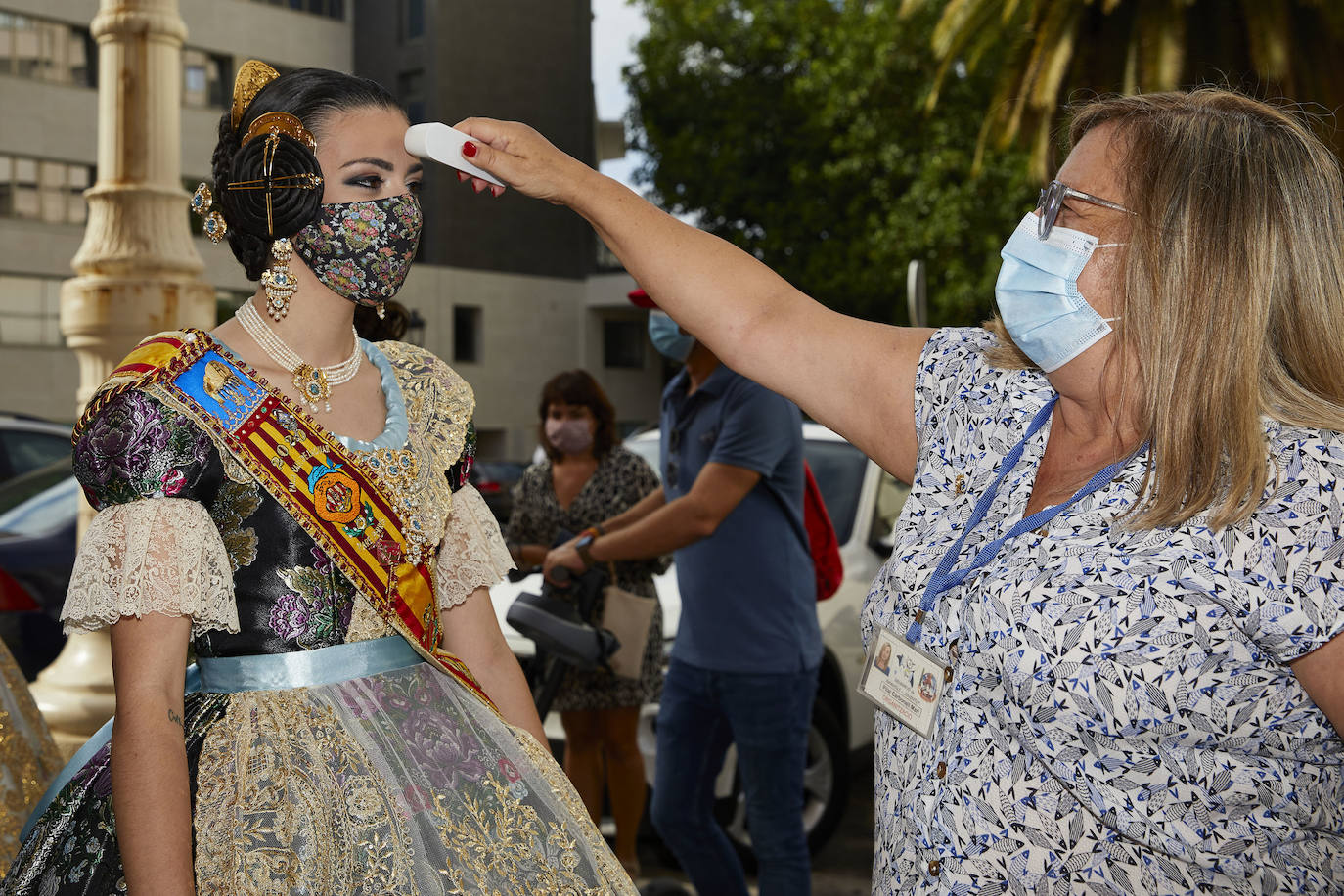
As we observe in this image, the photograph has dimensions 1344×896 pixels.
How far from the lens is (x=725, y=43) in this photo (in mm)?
28406

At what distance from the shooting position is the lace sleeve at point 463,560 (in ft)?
8.09

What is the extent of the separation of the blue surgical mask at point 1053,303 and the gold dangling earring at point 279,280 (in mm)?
1251

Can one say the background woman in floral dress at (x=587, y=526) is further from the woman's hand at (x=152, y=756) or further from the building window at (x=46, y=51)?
the building window at (x=46, y=51)

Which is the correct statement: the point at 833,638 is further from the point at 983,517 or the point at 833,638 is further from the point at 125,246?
the point at 983,517

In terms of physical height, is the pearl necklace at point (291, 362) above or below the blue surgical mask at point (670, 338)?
below

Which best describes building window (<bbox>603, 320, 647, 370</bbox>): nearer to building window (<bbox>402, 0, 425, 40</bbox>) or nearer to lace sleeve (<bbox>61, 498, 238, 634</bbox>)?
building window (<bbox>402, 0, 425, 40</bbox>)

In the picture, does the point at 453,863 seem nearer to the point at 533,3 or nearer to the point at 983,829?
the point at 983,829

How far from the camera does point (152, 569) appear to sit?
1934 mm

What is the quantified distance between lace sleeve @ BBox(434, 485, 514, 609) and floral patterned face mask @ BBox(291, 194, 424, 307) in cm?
48

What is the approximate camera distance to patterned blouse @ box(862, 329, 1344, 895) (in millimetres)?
1812

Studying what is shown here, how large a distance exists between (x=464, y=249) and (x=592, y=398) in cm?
2772

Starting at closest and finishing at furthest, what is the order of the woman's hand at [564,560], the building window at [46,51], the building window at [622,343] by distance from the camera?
the woman's hand at [564,560] → the building window at [46,51] → the building window at [622,343]

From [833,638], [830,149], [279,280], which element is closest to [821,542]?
[833,638]

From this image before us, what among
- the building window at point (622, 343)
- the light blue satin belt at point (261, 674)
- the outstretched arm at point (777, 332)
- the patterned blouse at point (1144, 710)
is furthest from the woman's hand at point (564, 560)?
the building window at point (622, 343)
